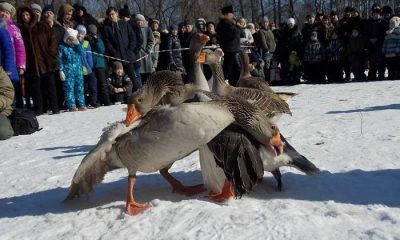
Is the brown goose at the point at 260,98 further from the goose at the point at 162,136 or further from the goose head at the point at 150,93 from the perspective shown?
the goose at the point at 162,136

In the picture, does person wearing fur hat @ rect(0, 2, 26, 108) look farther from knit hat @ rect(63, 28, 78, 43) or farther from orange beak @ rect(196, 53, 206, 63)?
orange beak @ rect(196, 53, 206, 63)

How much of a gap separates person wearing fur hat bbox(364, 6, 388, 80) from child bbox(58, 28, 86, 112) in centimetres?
832

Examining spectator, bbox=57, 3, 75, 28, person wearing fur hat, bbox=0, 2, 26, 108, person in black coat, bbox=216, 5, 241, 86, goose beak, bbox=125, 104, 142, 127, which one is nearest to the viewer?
goose beak, bbox=125, 104, 142, 127

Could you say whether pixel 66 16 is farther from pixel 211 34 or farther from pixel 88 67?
pixel 211 34

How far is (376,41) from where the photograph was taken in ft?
43.9

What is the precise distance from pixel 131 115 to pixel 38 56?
6961 mm

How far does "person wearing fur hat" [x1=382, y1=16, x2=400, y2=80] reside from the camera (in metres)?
12.7

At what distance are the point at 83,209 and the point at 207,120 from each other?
126 centimetres

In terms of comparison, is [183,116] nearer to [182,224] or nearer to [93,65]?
[182,224]

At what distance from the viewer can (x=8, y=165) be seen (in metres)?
5.50

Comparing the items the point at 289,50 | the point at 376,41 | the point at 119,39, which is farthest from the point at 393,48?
the point at 119,39

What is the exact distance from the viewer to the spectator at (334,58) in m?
14.0

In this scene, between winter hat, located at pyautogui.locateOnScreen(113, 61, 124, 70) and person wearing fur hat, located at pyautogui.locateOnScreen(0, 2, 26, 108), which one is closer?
person wearing fur hat, located at pyautogui.locateOnScreen(0, 2, 26, 108)

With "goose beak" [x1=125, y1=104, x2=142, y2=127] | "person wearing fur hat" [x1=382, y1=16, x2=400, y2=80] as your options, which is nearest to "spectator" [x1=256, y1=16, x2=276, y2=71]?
"person wearing fur hat" [x1=382, y1=16, x2=400, y2=80]
